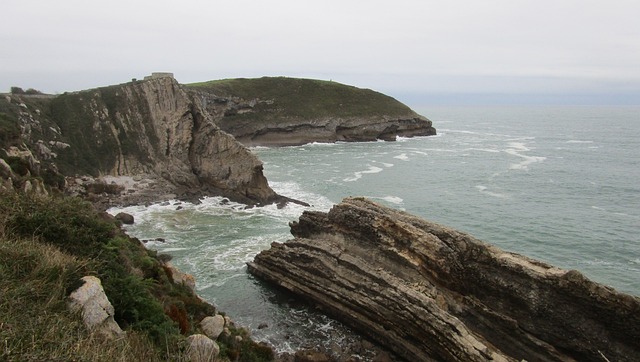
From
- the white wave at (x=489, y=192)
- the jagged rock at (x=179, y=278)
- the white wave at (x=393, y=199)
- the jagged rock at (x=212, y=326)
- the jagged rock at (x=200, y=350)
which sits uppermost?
the jagged rock at (x=200, y=350)

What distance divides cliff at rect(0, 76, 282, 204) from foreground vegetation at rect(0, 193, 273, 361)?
98.3 ft

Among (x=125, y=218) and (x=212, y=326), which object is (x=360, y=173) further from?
(x=212, y=326)

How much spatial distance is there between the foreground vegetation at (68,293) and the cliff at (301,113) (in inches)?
3400

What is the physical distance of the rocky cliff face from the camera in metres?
18.7

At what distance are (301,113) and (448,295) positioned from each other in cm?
9131

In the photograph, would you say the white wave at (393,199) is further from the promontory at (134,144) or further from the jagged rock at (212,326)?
the jagged rock at (212,326)

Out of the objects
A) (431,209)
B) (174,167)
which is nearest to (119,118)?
(174,167)

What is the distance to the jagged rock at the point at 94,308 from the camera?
1012 cm

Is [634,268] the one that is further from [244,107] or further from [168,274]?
[244,107]

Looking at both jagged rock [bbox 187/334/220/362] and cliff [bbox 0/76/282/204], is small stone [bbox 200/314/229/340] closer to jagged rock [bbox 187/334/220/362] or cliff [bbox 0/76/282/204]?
jagged rock [bbox 187/334/220/362]

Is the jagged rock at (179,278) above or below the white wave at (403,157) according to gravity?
above

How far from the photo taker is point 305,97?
11869cm

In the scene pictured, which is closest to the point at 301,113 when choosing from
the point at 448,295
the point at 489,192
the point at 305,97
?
the point at 305,97

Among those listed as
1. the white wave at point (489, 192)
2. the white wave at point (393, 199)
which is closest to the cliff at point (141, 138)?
the white wave at point (393, 199)
